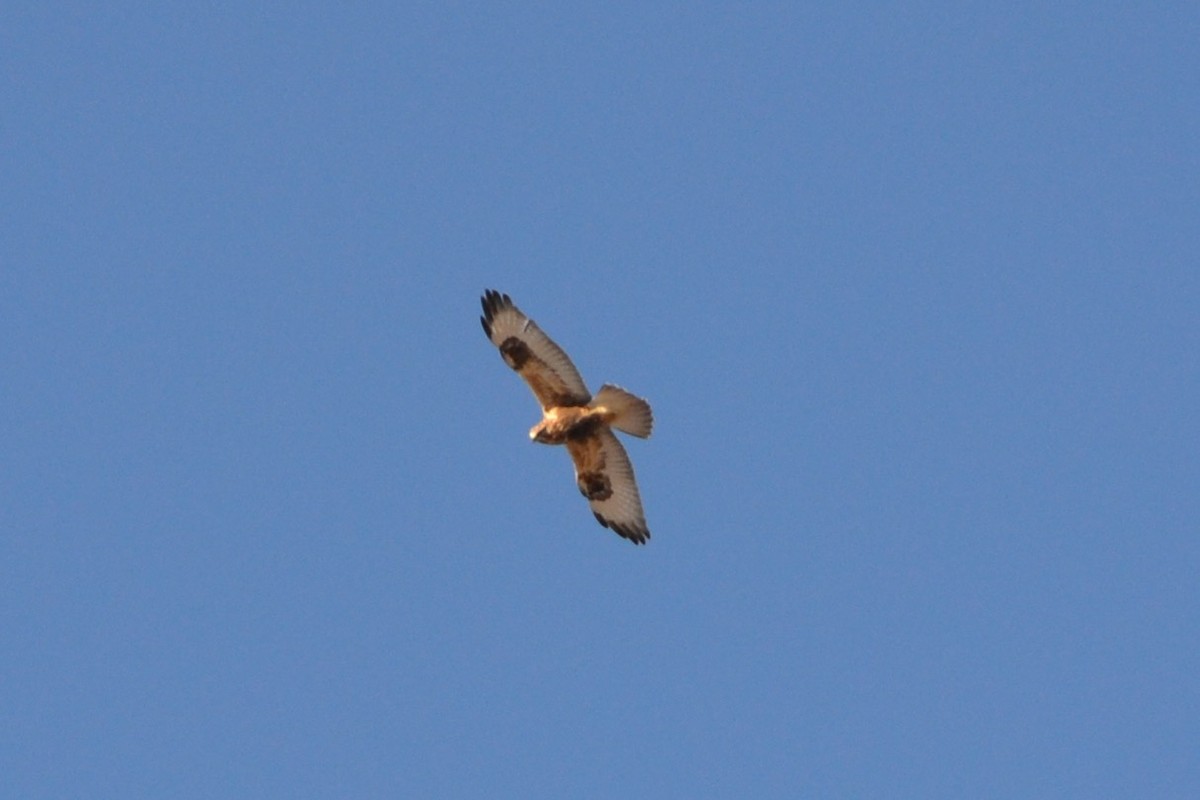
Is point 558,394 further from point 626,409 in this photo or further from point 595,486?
point 595,486

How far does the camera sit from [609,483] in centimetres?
2483

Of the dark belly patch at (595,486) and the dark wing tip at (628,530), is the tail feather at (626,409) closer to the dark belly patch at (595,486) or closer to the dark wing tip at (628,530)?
the dark belly patch at (595,486)

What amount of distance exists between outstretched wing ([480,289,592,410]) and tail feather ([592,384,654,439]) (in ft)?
1.11

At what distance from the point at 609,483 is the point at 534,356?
174 cm

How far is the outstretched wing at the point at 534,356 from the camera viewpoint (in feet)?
78.0

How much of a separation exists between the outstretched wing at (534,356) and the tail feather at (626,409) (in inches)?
13.4

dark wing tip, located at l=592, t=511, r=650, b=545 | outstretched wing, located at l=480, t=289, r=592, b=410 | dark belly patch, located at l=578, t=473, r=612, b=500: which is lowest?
dark wing tip, located at l=592, t=511, r=650, b=545

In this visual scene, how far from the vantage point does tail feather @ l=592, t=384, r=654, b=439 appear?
23375 millimetres

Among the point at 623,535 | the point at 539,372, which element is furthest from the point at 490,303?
the point at 623,535

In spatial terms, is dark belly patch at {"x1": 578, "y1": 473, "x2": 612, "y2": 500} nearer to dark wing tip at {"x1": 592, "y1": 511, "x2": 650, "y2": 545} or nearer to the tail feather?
dark wing tip at {"x1": 592, "y1": 511, "x2": 650, "y2": 545}

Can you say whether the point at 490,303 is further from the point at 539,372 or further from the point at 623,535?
the point at 623,535

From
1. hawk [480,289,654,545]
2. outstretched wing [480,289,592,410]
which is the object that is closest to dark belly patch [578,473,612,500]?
hawk [480,289,654,545]

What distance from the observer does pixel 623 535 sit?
2508 cm

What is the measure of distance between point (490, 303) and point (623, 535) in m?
2.82
